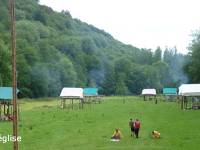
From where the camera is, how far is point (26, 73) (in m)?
111

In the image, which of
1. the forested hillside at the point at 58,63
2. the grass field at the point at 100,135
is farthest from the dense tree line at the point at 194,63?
the grass field at the point at 100,135

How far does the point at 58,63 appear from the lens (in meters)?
131

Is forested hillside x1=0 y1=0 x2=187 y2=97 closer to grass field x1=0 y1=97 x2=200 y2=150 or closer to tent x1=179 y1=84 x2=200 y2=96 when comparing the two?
tent x1=179 y1=84 x2=200 y2=96

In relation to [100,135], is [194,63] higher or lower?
higher

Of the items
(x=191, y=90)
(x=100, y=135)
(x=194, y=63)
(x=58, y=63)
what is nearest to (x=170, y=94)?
(x=194, y=63)

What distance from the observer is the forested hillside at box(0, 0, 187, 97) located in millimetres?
111562

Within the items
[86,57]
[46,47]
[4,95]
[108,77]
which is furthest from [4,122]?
[86,57]

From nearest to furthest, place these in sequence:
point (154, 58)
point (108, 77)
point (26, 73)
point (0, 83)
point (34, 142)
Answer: point (34, 142) < point (0, 83) < point (26, 73) < point (108, 77) < point (154, 58)

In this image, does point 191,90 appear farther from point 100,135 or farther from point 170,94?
point 170,94

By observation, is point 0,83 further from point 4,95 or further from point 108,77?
point 108,77

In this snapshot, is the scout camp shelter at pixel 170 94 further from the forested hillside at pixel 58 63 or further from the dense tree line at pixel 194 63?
the forested hillside at pixel 58 63

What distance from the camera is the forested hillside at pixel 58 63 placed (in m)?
112

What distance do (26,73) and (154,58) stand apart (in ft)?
313

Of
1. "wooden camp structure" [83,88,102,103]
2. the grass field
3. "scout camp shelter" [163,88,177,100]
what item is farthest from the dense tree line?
the grass field
